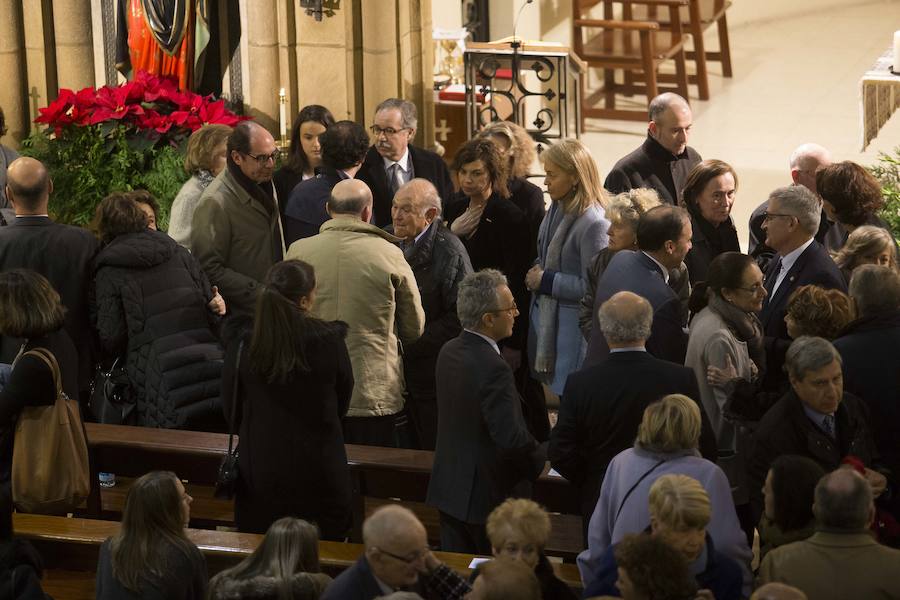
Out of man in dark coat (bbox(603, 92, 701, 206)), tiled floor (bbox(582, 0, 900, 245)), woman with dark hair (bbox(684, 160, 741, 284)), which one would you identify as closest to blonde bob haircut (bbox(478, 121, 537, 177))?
man in dark coat (bbox(603, 92, 701, 206))

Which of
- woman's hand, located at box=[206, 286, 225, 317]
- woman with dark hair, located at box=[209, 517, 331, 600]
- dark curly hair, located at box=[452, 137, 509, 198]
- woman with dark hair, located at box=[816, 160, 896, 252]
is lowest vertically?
woman with dark hair, located at box=[209, 517, 331, 600]

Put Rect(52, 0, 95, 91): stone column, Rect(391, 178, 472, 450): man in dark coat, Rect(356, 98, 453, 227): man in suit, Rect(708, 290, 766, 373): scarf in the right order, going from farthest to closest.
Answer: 1. Rect(52, 0, 95, 91): stone column
2. Rect(356, 98, 453, 227): man in suit
3. Rect(391, 178, 472, 450): man in dark coat
4. Rect(708, 290, 766, 373): scarf

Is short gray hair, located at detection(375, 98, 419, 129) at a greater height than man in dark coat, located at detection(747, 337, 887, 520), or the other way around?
short gray hair, located at detection(375, 98, 419, 129)

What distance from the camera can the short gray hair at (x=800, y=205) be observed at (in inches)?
237

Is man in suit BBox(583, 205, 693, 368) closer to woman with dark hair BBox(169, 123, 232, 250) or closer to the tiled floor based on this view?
woman with dark hair BBox(169, 123, 232, 250)

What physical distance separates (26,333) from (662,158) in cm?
328

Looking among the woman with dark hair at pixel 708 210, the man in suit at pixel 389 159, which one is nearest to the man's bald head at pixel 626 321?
the woman with dark hair at pixel 708 210

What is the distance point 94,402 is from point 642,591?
11.5 ft

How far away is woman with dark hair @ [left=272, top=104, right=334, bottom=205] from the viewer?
24.8 feet

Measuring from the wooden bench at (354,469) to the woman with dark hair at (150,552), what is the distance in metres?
1.44

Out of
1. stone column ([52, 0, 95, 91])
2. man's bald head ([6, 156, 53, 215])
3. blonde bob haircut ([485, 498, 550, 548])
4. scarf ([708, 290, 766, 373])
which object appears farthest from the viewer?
stone column ([52, 0, 95, 91])

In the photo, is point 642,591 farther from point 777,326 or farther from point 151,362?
point 151,362

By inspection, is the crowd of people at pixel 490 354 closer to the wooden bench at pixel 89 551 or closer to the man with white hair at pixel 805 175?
the man with white hair at pixel 805 175

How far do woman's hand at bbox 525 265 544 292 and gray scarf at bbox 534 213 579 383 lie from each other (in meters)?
0.06
